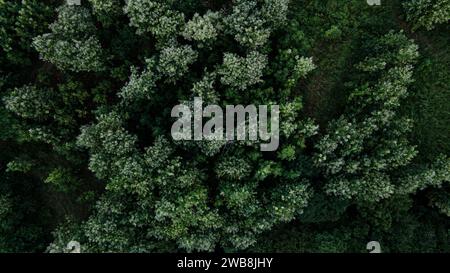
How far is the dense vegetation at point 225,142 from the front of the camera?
1093 inches

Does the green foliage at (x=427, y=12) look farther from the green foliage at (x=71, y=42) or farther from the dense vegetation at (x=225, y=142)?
the green foliage at (x=71, y=42)

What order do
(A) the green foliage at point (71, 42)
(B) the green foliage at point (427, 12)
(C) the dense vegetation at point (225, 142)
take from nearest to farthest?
(C) the dense vegetation at point (225, 142)
(A) the green foliage at point (71, 42)
(B) the green foliage at point (427, 12)

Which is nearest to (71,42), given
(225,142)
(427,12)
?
(225,142)

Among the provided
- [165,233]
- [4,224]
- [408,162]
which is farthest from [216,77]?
[4,224]

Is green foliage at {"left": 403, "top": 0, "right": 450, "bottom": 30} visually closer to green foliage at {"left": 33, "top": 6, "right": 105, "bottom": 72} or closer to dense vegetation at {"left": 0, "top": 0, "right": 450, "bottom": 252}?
dense vegetation at {"left": 0, "top": 0, "right": 450, "bottom": 252}

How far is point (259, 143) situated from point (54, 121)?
15.6 metres

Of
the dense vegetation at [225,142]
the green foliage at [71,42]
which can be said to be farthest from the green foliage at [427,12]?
the green foliage at [71,42]

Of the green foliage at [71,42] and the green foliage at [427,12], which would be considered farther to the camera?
the green foliage at [427,12]

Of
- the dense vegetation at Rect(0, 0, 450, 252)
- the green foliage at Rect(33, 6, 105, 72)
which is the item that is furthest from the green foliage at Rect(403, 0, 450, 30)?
the green foliage at Rect(33, 6, 105, 72)

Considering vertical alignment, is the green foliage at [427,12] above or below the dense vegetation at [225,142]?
above

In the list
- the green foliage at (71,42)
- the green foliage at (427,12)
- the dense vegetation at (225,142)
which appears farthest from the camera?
the green foliage at (427,12)

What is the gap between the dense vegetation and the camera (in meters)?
27.8

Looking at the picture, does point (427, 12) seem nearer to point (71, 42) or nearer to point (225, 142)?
point (225, 142)

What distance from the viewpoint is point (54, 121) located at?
30344 millimetres
